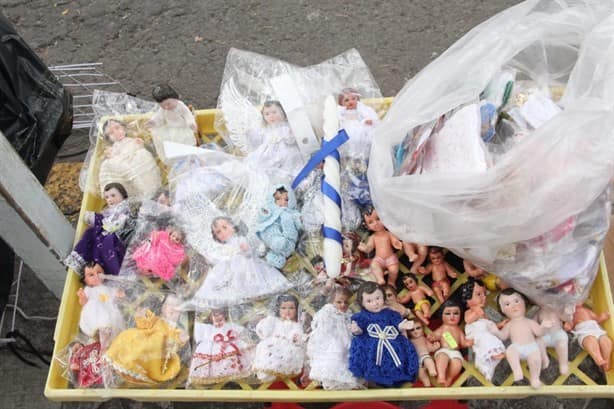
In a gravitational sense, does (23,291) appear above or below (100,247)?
below

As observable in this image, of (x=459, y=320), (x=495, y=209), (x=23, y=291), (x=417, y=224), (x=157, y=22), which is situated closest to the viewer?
(x=495, y=209)

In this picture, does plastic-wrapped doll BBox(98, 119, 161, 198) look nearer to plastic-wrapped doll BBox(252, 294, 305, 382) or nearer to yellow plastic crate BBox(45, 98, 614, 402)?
yellow plastic crate BBox(45, 98, 614, 402)

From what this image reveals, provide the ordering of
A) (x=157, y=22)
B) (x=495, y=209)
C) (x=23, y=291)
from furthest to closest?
(x=157, y=22) → (x=23, y=291) → (x=495, y=209)

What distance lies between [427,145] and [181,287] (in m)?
0.90

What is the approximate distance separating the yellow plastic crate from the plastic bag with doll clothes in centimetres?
19

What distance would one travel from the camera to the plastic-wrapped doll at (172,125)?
2152 mm

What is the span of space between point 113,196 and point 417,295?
108cm

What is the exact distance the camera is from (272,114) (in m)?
2.11

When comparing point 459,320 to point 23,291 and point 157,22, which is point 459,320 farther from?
point 157,22

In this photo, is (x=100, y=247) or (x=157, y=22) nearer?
(x=100, y=247)

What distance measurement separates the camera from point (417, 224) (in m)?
1.67

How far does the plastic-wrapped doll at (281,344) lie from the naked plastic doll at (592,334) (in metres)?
0.79

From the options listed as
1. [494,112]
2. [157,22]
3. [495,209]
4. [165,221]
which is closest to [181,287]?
[165,221]

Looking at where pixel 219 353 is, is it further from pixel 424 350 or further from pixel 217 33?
pixel 217 33
